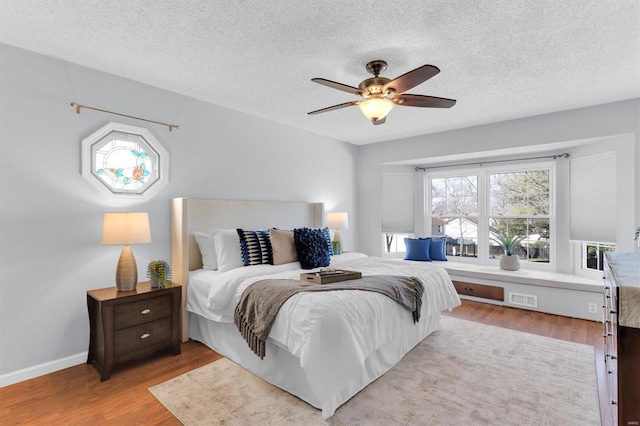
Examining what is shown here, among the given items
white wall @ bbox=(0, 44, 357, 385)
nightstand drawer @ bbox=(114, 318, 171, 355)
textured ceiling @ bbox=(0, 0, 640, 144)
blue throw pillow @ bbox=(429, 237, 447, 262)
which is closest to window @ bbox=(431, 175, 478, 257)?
blue throw pillow @ bbox=(429, 237, 447, 262)

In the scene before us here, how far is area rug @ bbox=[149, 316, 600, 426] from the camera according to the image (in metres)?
2.01

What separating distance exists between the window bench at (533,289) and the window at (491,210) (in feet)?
1.34

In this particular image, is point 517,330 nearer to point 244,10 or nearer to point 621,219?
point 621,219

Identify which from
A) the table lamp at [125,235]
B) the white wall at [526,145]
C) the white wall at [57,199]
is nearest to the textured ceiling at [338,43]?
the white wall at [57,199]

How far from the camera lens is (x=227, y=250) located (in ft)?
10.6

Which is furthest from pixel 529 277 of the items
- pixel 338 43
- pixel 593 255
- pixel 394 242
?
pixel 338 43

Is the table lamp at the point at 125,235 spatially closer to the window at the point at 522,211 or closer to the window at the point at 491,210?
the window at the point at 491,210

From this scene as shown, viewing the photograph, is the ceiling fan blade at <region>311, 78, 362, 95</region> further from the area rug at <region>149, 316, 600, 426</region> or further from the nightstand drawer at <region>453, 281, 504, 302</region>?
the nightstand drawer at <region>453, 281, 504, 302</region>

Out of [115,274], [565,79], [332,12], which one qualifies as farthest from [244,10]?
[565,79]

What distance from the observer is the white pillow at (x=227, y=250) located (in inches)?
125

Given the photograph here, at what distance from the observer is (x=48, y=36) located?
2.33 metres

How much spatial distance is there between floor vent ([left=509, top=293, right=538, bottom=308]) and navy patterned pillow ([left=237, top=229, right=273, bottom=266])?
336 cm

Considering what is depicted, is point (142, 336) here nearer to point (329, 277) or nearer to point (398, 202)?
point (329, 277)

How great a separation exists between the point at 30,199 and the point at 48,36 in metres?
1.24
